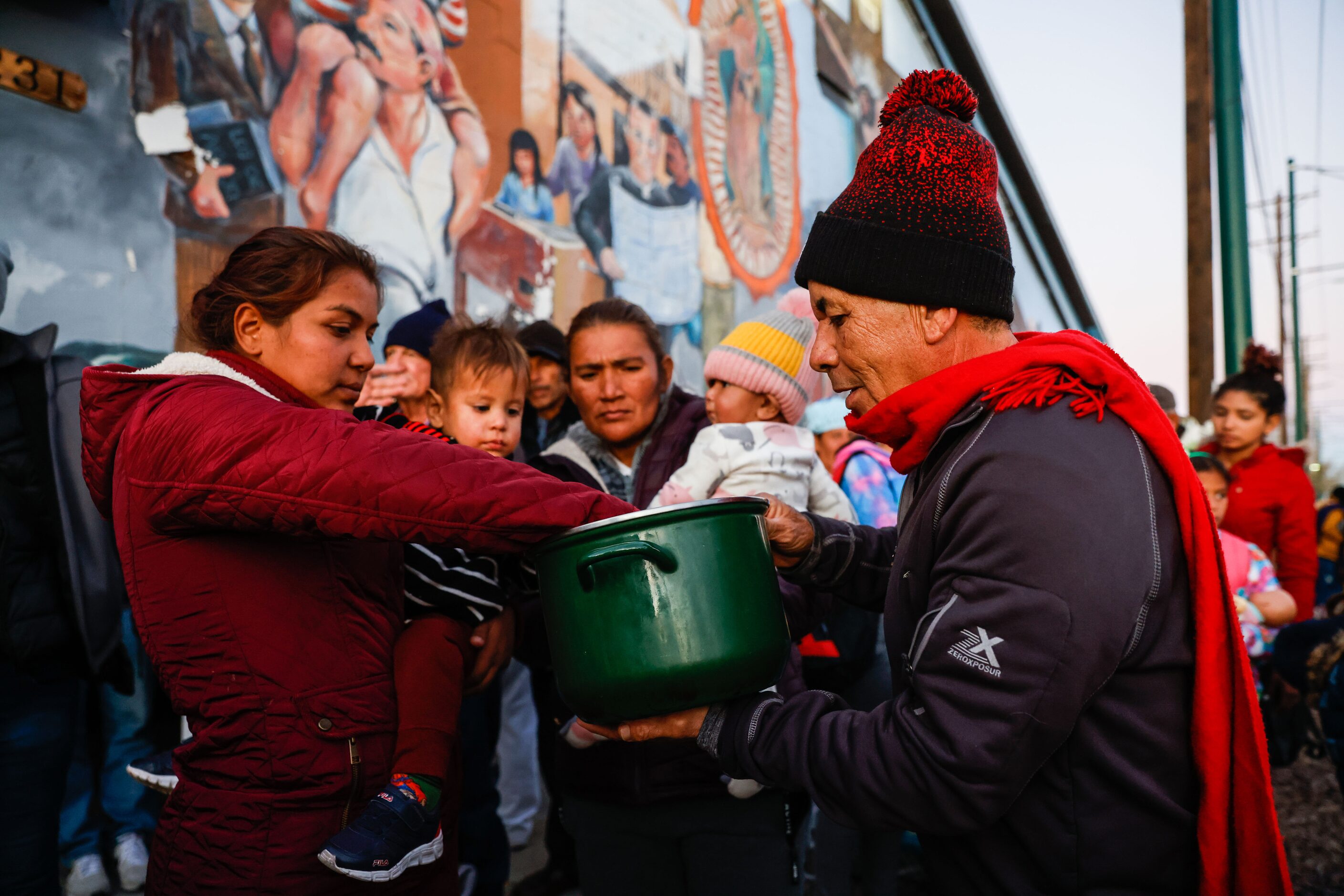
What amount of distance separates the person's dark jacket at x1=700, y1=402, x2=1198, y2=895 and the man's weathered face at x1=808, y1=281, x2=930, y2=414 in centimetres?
16

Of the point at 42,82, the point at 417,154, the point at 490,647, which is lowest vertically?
the point at 490,647

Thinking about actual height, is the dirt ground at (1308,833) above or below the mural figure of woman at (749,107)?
below

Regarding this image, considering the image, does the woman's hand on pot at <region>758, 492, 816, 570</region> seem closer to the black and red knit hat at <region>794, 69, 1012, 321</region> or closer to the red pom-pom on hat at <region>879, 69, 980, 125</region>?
the black and red knit hat at <region>794, 69, 1012, 321</region>

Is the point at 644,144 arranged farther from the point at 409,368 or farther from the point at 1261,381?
the point at 1261,381

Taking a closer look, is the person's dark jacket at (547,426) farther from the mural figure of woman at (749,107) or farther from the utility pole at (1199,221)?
the utility pole at (1199,221)

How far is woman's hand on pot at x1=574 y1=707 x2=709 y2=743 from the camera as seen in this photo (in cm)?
146

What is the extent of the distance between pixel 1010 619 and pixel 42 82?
3750mm

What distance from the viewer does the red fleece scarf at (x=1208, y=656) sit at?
1.25 metres

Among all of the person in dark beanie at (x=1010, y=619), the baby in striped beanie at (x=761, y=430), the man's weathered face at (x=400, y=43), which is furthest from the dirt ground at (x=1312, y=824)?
the man's weathered face at (x=400, y=43)

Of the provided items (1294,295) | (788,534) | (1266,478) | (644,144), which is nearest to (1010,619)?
(788,534)

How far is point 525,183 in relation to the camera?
5672 mm

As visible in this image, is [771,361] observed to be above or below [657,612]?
above

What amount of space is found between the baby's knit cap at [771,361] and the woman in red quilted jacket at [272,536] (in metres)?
1.35

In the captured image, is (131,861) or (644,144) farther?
(644,144)
